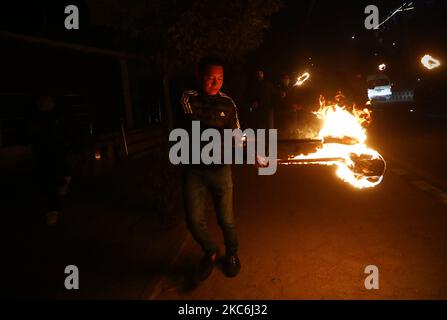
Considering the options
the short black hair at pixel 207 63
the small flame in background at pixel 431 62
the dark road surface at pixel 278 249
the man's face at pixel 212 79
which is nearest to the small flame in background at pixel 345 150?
the dark road surface at pixel 278 249

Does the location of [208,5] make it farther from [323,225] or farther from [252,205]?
[323,225]

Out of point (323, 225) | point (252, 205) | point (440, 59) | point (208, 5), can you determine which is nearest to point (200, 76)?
point (323, 225)

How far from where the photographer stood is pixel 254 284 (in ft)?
14.5

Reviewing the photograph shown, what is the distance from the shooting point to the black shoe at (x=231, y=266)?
465 cm

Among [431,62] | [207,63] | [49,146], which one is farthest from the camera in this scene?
[431,62]

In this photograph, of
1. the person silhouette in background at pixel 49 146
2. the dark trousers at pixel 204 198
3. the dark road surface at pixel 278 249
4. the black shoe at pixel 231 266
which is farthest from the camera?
the person silhouette in background at pixel 49 146

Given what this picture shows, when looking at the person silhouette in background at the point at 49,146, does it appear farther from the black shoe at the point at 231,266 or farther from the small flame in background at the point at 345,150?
the small flame in background at the point at 345,150

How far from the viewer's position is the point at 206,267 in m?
4.64

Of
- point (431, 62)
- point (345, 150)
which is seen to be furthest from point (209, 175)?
point (431, 62)

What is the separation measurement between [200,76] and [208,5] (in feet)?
13.3

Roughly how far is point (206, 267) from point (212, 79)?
194 centimetres

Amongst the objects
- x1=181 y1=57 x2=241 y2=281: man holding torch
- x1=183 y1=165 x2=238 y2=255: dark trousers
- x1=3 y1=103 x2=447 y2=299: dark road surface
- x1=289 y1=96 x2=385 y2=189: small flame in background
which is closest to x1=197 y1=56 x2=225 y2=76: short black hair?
x1=181 y1=57 x2=241 y2=281: man holding torch

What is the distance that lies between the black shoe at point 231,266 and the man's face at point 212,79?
1.76 metres

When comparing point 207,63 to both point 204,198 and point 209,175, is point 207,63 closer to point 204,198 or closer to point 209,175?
point 209,175
